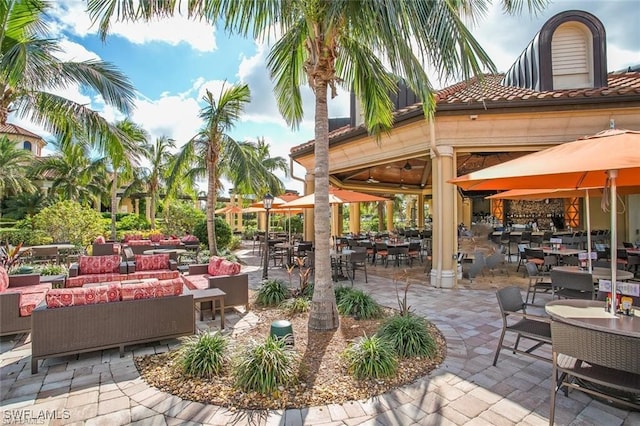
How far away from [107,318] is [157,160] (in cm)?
1866

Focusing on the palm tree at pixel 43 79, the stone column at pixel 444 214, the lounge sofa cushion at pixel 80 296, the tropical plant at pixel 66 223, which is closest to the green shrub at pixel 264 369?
the lounge sofa cushion at pixel 80 296

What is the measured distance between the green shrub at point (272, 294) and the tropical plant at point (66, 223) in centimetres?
1209

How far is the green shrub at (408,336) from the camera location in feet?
14.5

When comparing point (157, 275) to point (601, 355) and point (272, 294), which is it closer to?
point (272, 294)

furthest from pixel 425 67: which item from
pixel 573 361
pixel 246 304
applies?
pixel 246 304

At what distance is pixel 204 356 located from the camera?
12.8 ft

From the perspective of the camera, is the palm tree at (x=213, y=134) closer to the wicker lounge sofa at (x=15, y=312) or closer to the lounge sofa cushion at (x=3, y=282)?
the lounge sofa cushion at (x=3, y=282)

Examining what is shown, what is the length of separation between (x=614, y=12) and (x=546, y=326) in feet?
34.5

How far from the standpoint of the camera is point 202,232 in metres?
17.0

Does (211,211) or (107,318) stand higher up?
(211,211)

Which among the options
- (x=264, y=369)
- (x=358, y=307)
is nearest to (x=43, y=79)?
(x=264, y=369)

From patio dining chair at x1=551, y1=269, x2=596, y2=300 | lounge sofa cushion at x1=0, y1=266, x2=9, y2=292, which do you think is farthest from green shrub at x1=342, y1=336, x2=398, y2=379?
lounge sofa cushion at x1=0, y1=266, x2=9, y2=292

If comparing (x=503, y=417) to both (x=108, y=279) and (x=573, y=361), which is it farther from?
(x=108, y=279)

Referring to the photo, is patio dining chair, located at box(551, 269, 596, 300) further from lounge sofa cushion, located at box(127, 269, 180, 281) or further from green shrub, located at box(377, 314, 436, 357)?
lounge sofa cushion, located at box(127, 269, 180, 281)
